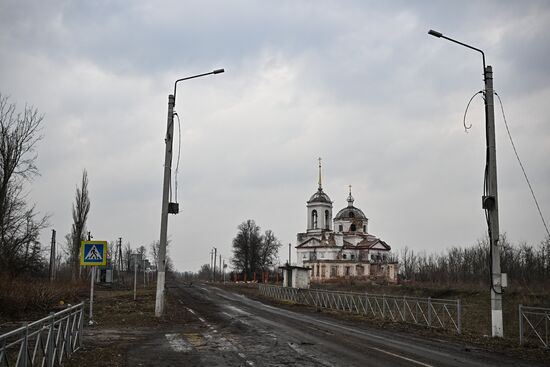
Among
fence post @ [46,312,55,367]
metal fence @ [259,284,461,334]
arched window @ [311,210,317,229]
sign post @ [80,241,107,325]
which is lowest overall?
metal fence @ [259,284,461,334]

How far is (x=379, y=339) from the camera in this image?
15.3 meters

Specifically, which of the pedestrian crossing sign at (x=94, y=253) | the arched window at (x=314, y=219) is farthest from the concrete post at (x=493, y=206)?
the arched window at (x=314, y=219)

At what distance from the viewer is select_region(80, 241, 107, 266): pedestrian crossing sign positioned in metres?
16.7

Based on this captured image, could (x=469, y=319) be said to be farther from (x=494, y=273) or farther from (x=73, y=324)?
(x=73, y=324)

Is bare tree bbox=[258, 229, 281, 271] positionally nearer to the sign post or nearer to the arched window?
the arched window

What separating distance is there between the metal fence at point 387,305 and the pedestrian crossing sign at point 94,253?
39.3 ft

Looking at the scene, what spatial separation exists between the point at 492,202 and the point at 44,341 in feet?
44.7

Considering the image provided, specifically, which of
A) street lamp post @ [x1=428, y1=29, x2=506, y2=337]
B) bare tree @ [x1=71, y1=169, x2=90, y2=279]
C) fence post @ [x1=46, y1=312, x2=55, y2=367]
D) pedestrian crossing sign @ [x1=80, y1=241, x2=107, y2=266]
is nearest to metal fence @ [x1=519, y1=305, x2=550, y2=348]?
street lamp post @ [x1=428, y1=29, x2=506, y2=337]

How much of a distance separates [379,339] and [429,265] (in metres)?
79.5

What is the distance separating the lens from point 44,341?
27.9 feet

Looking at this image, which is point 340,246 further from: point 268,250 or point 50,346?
point 50,346

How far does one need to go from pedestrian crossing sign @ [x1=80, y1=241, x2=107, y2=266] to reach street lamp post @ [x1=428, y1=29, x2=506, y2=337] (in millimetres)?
12467

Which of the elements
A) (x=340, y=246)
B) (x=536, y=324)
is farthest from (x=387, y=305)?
(x=340, y=246)

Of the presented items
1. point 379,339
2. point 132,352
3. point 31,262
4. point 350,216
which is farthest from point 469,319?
point 350,216
